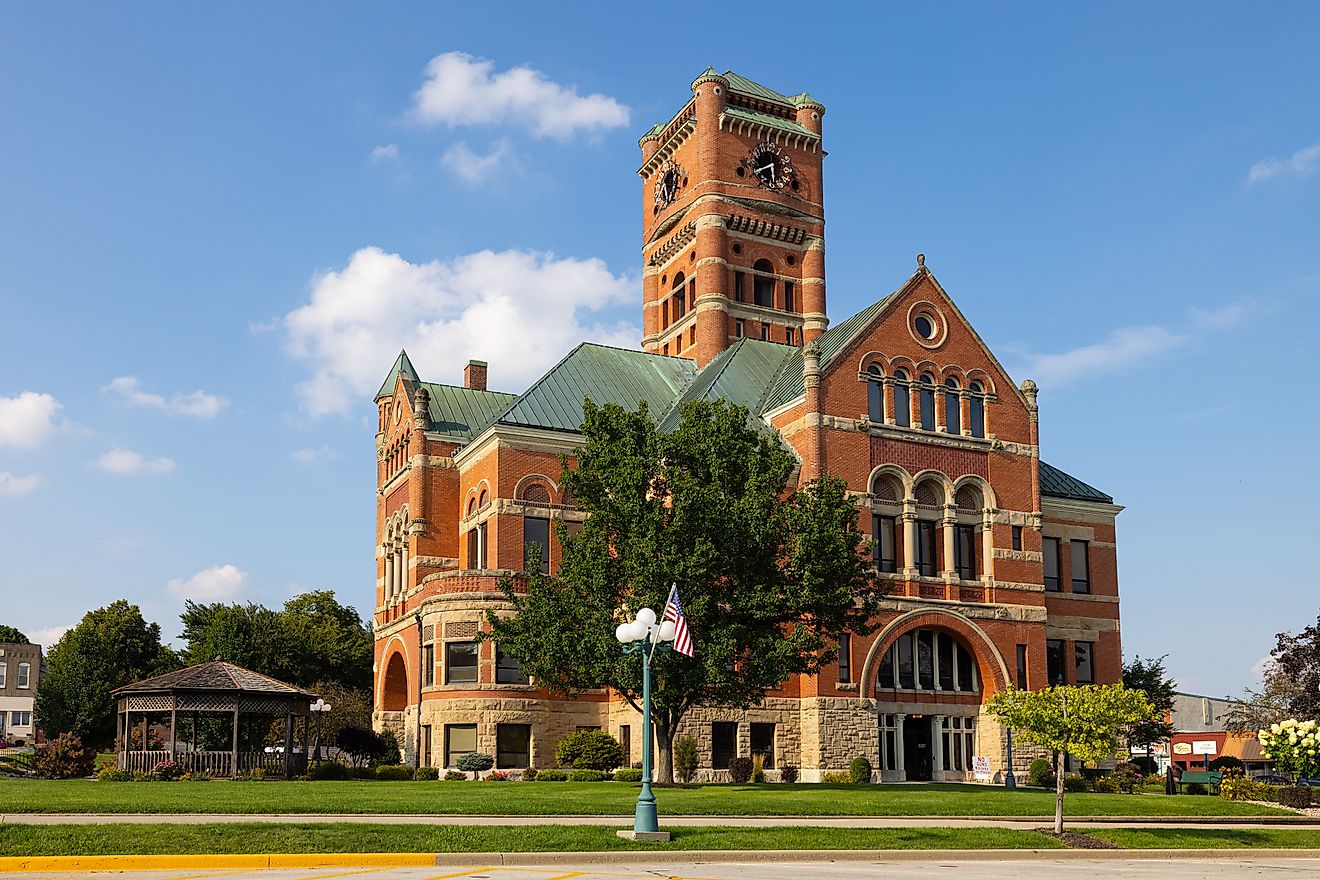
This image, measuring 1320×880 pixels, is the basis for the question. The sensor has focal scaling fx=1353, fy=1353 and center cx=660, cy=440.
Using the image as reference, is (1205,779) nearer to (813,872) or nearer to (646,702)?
(646,702)

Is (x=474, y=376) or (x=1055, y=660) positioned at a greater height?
(x=474, y=376)

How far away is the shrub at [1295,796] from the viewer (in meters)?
37.9

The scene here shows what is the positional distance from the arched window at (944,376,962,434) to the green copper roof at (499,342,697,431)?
1226cm

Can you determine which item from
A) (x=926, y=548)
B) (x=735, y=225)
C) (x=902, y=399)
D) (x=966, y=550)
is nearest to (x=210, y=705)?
(x=926, y=548)

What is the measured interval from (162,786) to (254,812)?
450 inches

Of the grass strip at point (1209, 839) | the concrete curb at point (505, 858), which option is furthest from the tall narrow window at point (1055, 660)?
the concrete curb at point (505, 858)

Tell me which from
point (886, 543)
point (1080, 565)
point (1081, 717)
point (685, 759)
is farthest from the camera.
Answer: point (1080, 565)

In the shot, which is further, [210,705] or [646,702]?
[210,705]

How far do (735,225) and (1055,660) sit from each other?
25756 mm

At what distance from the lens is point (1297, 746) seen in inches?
1478

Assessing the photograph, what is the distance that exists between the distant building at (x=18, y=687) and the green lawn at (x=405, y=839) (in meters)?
100

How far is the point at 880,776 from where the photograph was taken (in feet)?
163

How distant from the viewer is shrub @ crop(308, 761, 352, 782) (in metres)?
45.8

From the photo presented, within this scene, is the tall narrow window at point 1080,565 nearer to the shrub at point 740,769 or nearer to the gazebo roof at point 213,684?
the shrub at point 740,769
